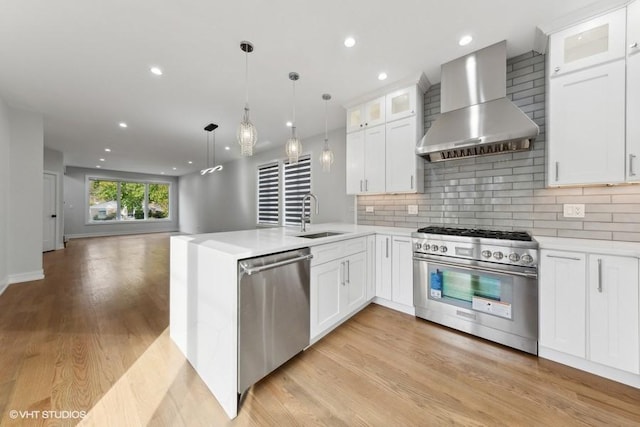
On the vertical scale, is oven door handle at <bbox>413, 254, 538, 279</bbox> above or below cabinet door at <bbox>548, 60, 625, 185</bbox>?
below

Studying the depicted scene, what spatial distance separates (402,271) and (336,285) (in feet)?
2.98

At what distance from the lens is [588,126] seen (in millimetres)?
1910

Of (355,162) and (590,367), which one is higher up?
(355,162)

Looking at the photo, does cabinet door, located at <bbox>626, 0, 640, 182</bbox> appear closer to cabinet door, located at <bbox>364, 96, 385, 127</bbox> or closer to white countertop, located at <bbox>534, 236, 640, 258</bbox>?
A: white countertop, located at <bbox>534, 236, 640, 258</bbox>

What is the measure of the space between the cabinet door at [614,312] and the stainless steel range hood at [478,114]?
45.4 inches

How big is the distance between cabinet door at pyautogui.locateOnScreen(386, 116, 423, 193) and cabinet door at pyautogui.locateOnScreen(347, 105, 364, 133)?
46 centimetres

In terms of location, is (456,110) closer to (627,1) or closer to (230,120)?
(627,1)

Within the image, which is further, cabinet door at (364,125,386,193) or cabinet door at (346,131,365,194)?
cabinet door at (346,131,365,194)

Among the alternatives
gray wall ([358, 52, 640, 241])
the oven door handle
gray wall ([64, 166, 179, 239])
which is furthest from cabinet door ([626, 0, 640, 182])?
gray wall ([64, 166, 179, 239])

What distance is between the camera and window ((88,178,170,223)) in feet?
31.3

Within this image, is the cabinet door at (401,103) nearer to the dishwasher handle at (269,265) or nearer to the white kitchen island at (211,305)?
the white kitchen island at (211,305)

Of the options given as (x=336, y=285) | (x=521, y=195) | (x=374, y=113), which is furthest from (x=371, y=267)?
(x=374, y=113)

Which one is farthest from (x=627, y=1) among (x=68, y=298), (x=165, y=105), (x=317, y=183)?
(x=68, y=298)

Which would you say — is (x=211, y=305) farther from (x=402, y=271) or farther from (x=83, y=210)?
(x=83, y=210)
